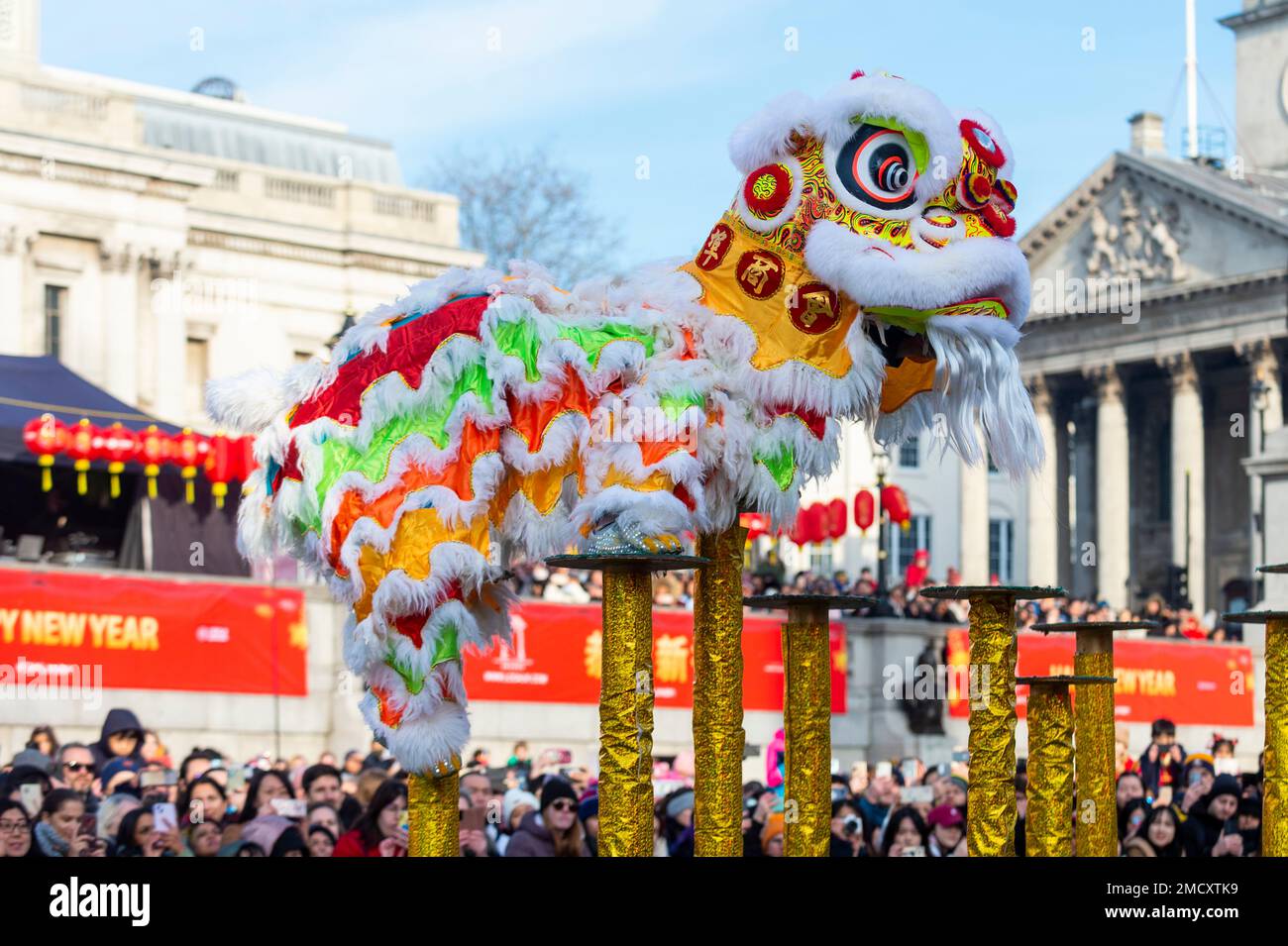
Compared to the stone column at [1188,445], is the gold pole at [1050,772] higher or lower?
lower

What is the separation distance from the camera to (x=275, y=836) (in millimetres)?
11312

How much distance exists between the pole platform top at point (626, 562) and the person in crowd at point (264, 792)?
21.8ft

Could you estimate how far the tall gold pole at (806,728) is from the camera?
7.64m

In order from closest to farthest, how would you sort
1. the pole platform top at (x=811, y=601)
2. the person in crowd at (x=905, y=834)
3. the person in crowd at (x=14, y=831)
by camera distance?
the pole platform top at (x=811, y=601) < the person in crowd at (x=14, y=831) < the person in crowd at (x=905, y=834)

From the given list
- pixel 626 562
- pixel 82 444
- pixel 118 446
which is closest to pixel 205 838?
pixel 626 562

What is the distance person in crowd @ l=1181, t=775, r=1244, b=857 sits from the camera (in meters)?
11.6

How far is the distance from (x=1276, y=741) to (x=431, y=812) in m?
3.06

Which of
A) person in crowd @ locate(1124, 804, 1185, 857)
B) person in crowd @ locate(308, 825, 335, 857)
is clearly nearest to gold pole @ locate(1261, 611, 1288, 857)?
person in crowd @ locate(1124, 804, 1185, 857)

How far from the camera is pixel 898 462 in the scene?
67.2m

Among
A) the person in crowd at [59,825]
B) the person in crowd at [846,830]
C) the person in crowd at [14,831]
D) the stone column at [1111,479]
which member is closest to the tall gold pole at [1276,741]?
the person in crowd at [846,830]

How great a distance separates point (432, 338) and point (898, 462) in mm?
60516

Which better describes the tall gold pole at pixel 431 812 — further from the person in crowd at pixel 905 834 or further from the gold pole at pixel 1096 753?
the person in crowd at pixel 905 834

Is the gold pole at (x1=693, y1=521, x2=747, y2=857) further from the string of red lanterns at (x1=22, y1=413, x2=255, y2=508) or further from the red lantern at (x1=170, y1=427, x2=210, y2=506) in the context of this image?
the red lantern at (x1=170, y1=427, x2=210, y2=506)
